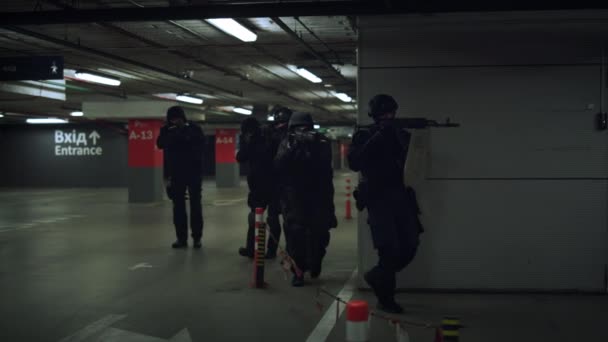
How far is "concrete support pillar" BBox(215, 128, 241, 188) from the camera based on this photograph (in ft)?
105

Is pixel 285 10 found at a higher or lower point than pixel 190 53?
lower

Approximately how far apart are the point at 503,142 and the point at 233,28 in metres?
5.66

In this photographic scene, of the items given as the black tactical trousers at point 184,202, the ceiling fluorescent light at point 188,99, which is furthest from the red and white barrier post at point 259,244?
the ceiling fluorescent light at point 188,99

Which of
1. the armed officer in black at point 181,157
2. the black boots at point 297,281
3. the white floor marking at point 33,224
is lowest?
the white floor marking at point 33,224

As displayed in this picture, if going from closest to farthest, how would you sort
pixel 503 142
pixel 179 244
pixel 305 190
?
pixel 503 142
pixel 305 190
pixel 179 244

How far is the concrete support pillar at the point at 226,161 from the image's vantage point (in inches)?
1256

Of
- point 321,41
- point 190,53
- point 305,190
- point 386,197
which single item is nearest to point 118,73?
point 190,53

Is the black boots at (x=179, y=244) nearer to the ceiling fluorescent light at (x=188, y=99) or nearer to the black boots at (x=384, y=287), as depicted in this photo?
the black boots at (x=384, y=287)

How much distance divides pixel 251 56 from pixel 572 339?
10.5 metres

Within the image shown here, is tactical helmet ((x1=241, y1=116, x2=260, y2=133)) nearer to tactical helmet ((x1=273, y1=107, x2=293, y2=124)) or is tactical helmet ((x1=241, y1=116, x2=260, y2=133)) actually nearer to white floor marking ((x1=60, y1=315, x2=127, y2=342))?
tactical helmet ((x1=273, y1=107, x2=293, y2=124))

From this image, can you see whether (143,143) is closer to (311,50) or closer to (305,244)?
(311,50)

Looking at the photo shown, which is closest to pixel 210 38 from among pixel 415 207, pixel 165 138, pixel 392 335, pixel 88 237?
pixel 165 138

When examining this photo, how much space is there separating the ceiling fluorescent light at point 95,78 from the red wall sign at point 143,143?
395cm

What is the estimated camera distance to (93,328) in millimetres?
5160
